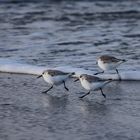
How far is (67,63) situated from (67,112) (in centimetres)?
443

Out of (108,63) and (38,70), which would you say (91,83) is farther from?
(38,70)

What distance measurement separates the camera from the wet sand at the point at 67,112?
9.32 metres

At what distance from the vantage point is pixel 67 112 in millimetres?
10617

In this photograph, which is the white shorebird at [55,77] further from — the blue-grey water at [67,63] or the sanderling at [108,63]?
the sanderling at [108,63]

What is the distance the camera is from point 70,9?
98.0ft

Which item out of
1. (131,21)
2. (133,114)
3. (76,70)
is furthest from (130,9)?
(133,114)

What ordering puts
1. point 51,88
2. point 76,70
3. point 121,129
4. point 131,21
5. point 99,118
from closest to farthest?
point 121,129 < point 99,118 < point 51,88 < point 76,70 < point 131,21

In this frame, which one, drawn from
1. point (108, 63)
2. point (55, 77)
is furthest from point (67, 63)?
point (55, 77)

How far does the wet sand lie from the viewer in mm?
9320

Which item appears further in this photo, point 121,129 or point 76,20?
point 76,20

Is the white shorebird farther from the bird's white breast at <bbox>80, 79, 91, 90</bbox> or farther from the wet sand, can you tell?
the bird's white breast at <bbox>80, 79, 91, 90</bbox>

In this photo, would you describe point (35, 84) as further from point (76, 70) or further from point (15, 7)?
point (15, 7)

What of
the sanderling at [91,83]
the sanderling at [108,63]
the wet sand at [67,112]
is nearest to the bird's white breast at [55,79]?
the wet sand at [67,112]

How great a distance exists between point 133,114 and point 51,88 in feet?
7.91
